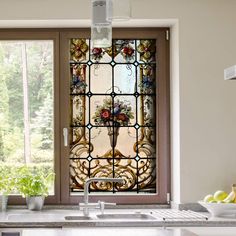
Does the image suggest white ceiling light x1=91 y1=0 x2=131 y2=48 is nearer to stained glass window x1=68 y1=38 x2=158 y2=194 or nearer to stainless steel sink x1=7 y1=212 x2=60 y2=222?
stainless steel sink x1=7 y1=212 x2=60 y2=222

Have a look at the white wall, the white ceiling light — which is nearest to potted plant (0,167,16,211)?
the white wall

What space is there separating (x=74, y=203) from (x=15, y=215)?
2.07 ft

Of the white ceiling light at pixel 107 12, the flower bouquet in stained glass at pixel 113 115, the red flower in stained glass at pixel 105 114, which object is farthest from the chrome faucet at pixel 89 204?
the white ceiling light at pixel 107 12

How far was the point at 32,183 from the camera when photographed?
4.89m

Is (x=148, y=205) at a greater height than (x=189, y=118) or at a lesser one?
lesser

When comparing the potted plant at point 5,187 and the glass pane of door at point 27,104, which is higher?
the glass pane of door at point 27,104

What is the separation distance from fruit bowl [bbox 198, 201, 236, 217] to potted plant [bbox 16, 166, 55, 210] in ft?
4.06

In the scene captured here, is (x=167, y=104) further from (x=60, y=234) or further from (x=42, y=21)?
(x=60, y=234)

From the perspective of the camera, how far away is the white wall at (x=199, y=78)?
4.83 metres

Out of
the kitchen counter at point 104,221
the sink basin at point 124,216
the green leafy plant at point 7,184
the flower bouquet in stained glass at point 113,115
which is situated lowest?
the sink basin at point 124,216

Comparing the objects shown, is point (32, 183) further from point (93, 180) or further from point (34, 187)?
point (93, 180)

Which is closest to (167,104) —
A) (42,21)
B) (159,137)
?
(159,137)

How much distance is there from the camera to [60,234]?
307cm

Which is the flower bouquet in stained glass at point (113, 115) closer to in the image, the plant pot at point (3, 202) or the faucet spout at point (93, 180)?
the faucet spout at point (93, 180)
